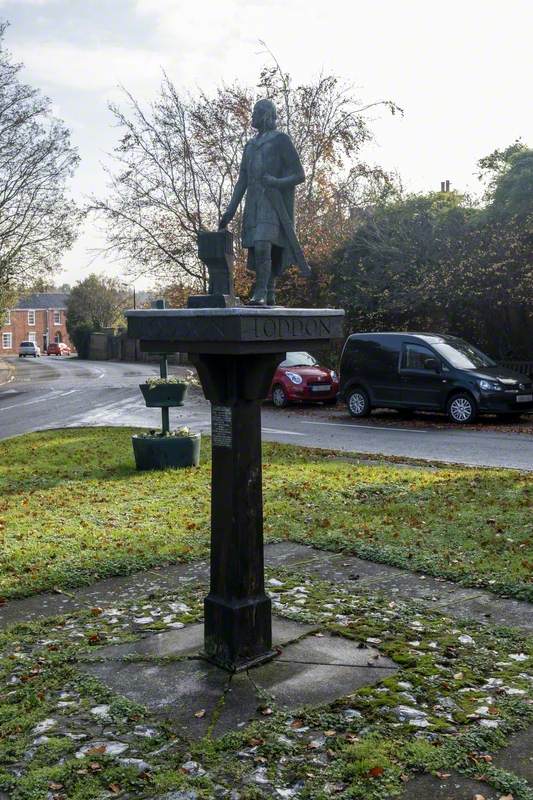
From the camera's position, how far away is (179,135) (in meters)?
27.1

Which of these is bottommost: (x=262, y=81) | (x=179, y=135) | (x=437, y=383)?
(x=437, y=383)

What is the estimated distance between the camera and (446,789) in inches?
132

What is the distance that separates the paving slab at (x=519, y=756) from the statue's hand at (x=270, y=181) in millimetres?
3548

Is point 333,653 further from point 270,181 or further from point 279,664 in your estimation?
point 270,181

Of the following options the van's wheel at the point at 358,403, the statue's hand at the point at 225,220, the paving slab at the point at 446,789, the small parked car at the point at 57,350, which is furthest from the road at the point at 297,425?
the small parked car at the point at 57,350

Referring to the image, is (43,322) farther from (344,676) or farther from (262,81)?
(344,676)

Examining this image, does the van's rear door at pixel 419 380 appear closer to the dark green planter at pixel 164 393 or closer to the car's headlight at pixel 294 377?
the car's headlight at pixel 294 377

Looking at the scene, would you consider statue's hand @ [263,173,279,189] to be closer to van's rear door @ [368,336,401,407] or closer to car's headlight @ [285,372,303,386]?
van's rear door @ [368,336,401,407]

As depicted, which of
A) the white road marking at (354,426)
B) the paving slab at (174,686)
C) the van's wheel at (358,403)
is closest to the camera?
the paving slab at (174,686)

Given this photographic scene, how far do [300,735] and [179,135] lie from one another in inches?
1016

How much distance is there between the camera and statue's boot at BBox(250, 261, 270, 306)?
5.32 meters

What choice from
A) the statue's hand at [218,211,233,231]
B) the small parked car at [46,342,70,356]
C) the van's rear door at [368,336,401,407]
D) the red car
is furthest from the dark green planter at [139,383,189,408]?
the small parked car at [46,342,70,356]

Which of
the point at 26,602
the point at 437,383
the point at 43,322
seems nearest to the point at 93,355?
the point at 43,322

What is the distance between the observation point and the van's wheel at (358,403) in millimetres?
18953
